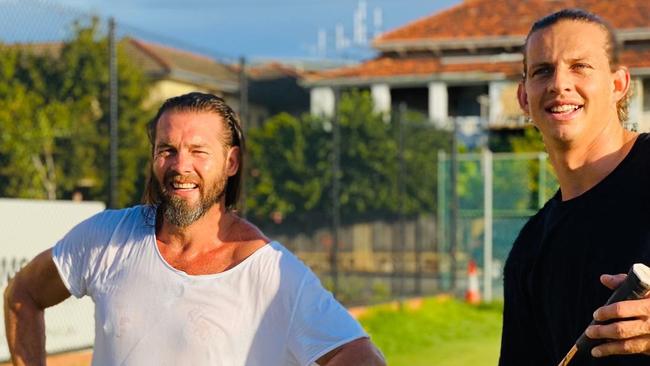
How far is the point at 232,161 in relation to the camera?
4.22 metres

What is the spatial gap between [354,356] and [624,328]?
1.18m

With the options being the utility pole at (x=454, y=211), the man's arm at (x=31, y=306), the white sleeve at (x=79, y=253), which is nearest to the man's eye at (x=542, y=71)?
the white sleeve at (x=79, y=253)

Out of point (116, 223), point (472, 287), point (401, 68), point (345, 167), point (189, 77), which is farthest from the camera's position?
point (401, 68)

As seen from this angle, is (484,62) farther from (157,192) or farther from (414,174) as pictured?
(157,192)

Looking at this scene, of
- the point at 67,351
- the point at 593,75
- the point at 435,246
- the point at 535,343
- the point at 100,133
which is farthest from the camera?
the point at 435,246

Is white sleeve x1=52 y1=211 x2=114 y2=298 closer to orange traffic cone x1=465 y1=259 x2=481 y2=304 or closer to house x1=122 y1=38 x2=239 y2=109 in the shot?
house x1=122 y1=38 x2=239 y2=109

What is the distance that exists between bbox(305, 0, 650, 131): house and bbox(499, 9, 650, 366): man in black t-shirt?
1611 inches

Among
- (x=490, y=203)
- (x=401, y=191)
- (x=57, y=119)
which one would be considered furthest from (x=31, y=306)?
(x=490, y=203)

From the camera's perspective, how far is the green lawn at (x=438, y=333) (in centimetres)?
1463

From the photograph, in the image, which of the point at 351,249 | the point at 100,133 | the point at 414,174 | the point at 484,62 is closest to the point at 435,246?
the point at 414,174

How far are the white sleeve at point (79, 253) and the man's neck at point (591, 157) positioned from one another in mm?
1417

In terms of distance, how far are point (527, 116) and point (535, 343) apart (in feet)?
1.79

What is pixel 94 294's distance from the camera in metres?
4.07

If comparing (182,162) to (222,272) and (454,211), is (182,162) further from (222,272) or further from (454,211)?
(454,211)
